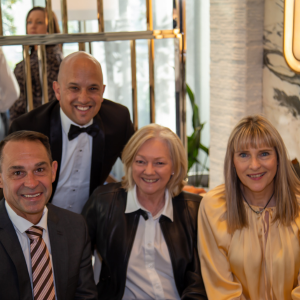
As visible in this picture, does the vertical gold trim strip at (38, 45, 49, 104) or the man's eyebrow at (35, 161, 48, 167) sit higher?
the vertical gold trim strip at (38, 45, 49, 104)

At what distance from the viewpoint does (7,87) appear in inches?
106

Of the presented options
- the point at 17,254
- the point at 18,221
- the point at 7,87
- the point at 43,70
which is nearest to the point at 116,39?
the point at 43,70

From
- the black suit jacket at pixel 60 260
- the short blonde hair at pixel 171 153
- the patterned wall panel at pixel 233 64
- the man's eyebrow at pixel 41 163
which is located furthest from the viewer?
the patterned wall panel at pixel 233 64

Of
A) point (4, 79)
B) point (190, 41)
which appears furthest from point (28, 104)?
point (190, 41)

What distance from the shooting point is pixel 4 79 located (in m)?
2.67

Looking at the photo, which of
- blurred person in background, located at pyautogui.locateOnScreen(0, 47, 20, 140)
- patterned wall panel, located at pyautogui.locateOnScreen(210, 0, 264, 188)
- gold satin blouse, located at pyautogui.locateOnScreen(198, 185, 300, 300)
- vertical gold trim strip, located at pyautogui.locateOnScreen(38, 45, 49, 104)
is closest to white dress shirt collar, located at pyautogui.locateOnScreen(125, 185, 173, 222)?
gold satin blouse, located at pyautogui.locateOnScreen(198, 185, 300, 300)

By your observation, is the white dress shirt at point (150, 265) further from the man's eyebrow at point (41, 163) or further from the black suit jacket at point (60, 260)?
the man's eyebrow at point (41, 163)

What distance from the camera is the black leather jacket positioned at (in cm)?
213

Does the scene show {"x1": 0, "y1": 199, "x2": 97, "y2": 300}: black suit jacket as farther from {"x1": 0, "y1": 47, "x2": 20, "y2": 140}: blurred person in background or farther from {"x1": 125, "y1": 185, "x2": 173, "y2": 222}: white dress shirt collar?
{"x1": 0, "y1": 47, "x2": 20, "y2": 140}: blurred person in background

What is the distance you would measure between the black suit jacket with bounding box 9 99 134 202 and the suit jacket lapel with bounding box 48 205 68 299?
0.58 m

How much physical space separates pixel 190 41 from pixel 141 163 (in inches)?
123

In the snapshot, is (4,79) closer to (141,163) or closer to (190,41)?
(141,163)

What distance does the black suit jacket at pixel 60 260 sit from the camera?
68.9 inches

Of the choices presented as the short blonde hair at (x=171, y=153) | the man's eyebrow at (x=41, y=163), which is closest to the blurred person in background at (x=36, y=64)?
the short blonde hair at (x=171, y=153)
